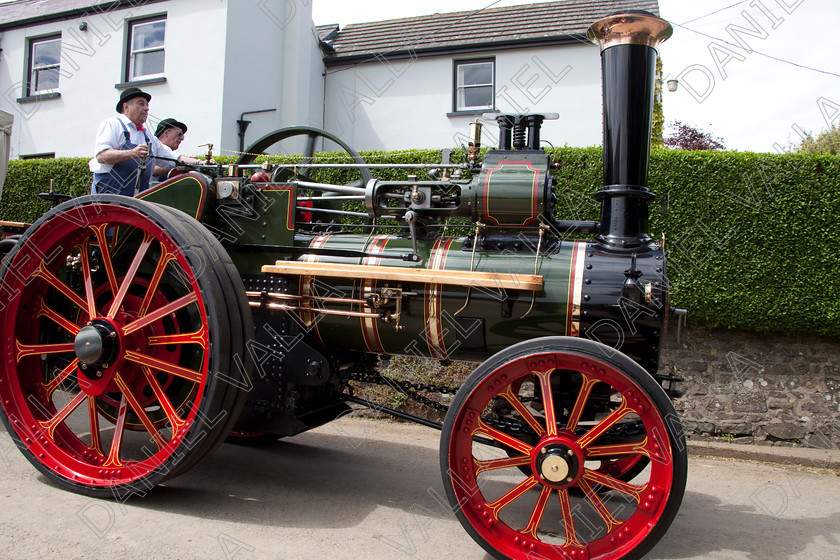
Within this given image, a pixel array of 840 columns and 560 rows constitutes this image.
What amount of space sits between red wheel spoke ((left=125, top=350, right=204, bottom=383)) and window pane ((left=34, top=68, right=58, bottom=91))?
10.5 meters

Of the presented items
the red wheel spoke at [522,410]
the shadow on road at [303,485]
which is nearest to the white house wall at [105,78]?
the shadow on road at [303,485]

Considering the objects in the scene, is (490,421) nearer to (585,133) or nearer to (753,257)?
(753,257)

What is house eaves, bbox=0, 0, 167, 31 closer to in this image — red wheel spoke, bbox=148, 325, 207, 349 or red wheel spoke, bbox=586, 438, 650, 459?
red wheel spoke, bbox=148, 325, 207, 349

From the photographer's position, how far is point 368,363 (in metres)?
3.87

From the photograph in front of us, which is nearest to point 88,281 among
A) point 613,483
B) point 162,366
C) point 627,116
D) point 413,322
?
point 162,366

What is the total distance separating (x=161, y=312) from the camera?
3.16m

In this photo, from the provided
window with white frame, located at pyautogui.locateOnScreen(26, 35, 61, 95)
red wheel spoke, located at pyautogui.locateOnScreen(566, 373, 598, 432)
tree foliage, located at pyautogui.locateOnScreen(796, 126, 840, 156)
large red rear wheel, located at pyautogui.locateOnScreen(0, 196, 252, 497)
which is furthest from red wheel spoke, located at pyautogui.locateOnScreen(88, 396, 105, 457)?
tree foliage, located at pyautogui.locateOnScreen(796, 126, 840, 156)

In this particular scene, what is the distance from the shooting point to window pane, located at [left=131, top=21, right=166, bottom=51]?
10.6m

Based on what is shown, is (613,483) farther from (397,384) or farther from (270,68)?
(270,68)

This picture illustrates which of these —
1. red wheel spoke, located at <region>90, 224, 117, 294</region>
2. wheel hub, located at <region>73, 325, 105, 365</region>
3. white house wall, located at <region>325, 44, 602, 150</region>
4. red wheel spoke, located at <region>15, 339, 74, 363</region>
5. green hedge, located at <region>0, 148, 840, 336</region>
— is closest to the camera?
wheel hub, located at <region>73, 325, 105, 365</region>

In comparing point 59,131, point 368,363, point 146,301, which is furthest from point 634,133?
point 59,131

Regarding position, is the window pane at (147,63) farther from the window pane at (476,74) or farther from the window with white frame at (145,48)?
the window pane at (476,74)

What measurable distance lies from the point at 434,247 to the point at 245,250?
107 cm

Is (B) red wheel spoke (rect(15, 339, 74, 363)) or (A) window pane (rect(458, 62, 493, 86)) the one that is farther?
(A) window pane (rect(458, 62, 493, 86))
